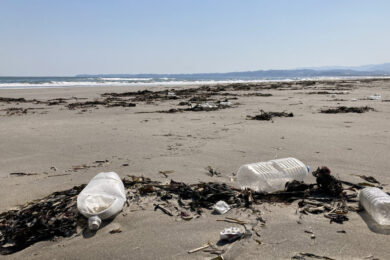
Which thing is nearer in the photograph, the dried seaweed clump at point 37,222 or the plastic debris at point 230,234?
the plastic debris at point 230,234

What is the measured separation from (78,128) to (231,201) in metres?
4.16

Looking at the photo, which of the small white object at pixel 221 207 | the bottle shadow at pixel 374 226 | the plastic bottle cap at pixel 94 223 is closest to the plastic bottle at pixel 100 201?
the plastic bottle cap at pixel 94 223

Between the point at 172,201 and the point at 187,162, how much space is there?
1.09 m

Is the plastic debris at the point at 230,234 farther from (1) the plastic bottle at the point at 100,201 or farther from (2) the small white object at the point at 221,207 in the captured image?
(1) the plastic bottle at the point at 100,201

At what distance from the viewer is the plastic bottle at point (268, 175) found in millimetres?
2520

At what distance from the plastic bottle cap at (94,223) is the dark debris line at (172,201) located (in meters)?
0.10

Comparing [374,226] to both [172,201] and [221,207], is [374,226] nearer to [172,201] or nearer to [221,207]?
[221,207]

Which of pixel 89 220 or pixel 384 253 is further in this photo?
pixel 89 220

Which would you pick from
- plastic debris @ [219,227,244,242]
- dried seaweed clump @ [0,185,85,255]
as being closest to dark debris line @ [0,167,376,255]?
dried seaweed clump @ [0,185,85,255]

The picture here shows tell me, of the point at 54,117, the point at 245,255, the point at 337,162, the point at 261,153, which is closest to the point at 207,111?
the point at 54,117

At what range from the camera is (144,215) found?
2.04 m

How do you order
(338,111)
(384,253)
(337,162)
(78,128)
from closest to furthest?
(384,253) → (337,162) → (78,128) → (338,111)

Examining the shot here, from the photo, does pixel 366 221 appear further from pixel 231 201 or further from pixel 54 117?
pixel 54 117

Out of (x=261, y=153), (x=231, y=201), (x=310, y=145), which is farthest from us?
(x=310, y=145)
